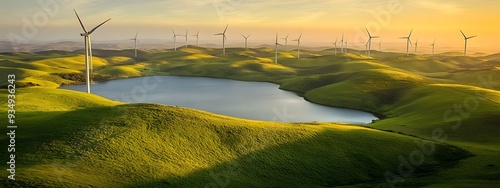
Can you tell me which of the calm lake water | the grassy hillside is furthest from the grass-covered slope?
the calm lake water

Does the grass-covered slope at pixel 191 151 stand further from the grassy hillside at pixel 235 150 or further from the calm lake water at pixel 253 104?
the calm lake water at pixel 253 104

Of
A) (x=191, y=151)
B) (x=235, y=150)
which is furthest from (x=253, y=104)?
(x=191, y=151)

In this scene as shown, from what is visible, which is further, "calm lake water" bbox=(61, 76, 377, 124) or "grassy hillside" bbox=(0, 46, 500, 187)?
"calm lake water" bbox=(61, 76, 377, 124)

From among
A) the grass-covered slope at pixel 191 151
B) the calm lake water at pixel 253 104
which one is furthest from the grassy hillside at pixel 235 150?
the calm lake water at pixel 253 104

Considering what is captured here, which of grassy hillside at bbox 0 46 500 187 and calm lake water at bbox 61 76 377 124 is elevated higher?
grassy hillside at bbox 0 46 500 187

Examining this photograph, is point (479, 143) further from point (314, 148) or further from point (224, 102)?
point (224, 102)

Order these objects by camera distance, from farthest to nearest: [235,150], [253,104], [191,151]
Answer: [253,104] → [235,150] → [191,151]

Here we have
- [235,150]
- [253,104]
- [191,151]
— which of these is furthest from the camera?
[253,104]

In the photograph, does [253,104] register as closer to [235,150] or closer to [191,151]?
[235,150]

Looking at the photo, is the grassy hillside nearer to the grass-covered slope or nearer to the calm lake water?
the grass-covered slope
